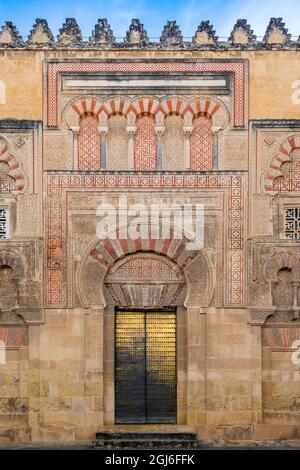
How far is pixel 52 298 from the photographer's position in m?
12.0

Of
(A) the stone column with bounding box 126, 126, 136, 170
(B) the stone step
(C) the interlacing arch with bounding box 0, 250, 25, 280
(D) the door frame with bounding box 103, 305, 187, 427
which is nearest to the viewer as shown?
(B) the stone step

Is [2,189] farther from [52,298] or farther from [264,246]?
[264,246]

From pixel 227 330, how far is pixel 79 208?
10.9ft

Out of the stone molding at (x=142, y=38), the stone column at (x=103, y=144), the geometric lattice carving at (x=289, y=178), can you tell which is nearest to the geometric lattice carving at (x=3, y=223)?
the stone column at (x=103, y=144)

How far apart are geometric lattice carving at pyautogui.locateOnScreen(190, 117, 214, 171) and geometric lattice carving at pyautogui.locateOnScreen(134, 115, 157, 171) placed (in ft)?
2.25

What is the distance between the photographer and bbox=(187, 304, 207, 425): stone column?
Answer: 1191cm

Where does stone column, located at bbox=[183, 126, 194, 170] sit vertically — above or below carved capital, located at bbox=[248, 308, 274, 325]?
above

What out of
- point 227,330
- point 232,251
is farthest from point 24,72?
point 227,330

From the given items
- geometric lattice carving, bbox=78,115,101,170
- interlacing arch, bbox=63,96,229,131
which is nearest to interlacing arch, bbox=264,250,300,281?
interlacing arch, bbox=63,96,229,131

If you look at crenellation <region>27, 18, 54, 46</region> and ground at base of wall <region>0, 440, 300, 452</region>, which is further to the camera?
crenellation <region>27, 18, 54, 46</region>

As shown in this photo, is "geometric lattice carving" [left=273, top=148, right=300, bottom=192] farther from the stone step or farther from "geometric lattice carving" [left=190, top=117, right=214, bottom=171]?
the stone step

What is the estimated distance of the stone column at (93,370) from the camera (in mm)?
11875

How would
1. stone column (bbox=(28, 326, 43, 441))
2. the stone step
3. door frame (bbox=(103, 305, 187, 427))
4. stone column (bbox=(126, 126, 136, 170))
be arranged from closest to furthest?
the stone step, stone column (bbox=(28, 326, 43, 441)), door frame (bbox=(103, 305, 187, 427)), stone column (bbox=(126, 126, 136, 170))

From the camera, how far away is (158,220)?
12.1 meters
